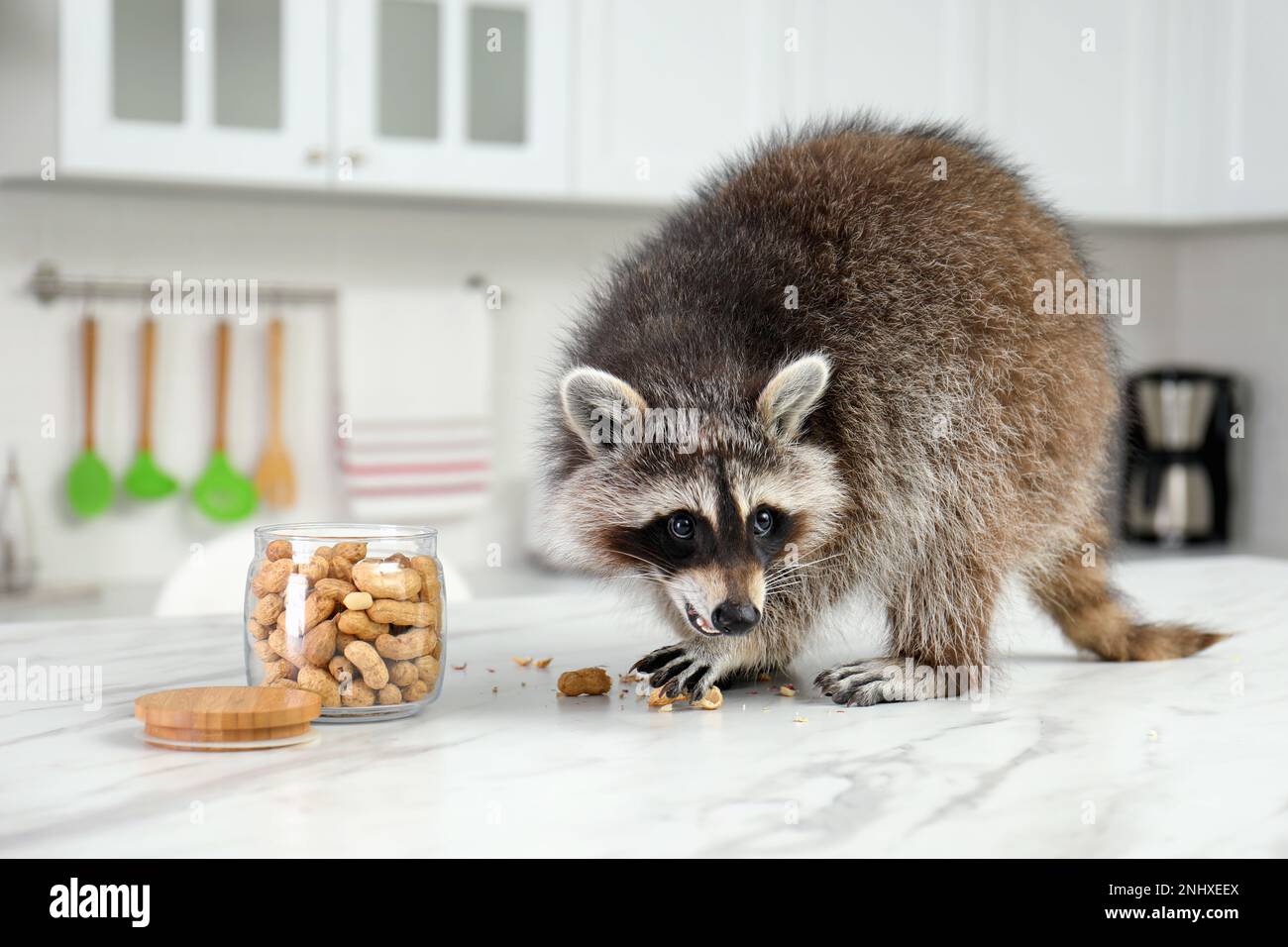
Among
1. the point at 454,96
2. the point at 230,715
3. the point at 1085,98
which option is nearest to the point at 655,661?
the point at 230,715

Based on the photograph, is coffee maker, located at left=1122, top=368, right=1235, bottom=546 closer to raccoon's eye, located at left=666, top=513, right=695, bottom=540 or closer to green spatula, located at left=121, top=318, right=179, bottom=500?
green spatula, located at left=121, top=318, right=179, bottom=500

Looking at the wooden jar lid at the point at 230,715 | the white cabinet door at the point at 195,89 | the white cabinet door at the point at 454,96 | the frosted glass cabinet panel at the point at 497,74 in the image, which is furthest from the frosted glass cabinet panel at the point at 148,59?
the wooden jar lid at the point at 230,715

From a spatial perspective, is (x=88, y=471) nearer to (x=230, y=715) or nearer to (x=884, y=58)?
(x=884, y=58)

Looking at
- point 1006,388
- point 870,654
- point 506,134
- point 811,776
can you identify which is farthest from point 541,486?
point 506,134

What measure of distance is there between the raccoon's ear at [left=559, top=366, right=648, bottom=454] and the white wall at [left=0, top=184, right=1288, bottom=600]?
196 centimetres

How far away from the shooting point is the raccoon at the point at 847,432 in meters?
1.50

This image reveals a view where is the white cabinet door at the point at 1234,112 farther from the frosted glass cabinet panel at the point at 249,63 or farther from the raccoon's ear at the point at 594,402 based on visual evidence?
the raccoon's ear at the point at 594,402

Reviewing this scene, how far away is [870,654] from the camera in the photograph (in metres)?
1.80

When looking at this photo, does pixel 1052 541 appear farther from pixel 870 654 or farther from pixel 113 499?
pixel 113 499

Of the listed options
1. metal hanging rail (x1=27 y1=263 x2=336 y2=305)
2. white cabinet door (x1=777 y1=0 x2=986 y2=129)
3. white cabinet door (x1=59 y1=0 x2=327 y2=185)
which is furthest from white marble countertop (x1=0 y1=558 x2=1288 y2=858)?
white cabinet door (x1=777 y1=0 x2=986 y2=129)

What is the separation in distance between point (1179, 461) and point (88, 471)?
3.32m

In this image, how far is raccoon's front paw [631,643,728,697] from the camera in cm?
147

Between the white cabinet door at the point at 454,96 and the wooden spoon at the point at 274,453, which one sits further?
the wooden spoon at the point at 274,453

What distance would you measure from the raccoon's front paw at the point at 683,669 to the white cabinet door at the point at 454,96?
7.71 feet
